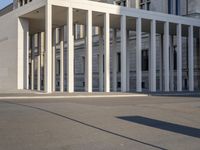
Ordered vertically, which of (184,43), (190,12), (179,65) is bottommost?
(179,65)

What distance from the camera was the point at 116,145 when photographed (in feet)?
26.0

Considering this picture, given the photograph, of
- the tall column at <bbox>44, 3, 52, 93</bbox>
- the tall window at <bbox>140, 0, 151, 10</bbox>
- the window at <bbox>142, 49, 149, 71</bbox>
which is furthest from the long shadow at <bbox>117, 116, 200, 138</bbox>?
the tall window at <bbox>140, 0, 151, 10</bbox>

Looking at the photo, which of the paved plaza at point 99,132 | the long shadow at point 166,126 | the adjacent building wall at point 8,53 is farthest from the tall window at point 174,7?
the long shadow at point 166,126

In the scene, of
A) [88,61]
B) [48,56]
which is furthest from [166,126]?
[88,61]

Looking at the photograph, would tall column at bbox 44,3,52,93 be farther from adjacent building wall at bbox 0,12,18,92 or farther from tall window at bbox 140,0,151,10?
tall window at bbox 140,0,151,10

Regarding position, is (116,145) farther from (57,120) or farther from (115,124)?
(57,120)

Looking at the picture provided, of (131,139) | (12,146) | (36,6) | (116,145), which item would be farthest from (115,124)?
(36,6)

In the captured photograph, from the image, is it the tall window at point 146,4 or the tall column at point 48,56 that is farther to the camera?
the tall window at point 146,4

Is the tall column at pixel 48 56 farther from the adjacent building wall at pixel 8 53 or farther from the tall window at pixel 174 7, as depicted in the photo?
the tall window at pixel 174 7

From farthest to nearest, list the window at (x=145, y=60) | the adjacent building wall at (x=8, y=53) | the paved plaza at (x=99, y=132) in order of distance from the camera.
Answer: the window at (x=145, y=60) < the adjacent building wall at (x=8, y=53) < the paved plaza at (x=99, y=132)

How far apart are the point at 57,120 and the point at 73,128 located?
1.82 m

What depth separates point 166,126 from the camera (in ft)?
36.5

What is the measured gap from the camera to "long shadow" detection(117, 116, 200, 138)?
1004 centimetres

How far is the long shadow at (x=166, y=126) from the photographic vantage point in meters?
10.0
